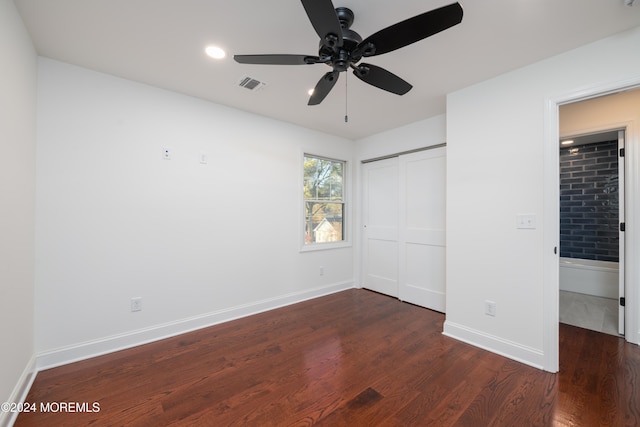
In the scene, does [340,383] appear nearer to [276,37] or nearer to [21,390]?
[21,390]

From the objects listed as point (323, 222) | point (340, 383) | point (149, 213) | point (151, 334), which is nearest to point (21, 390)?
point (151, 334)

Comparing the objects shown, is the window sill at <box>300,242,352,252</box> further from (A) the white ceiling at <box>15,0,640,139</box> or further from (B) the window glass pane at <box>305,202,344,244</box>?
(A) the white ceiling at <box>15,0,640,139</box>

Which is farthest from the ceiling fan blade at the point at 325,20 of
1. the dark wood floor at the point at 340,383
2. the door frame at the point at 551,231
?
the dark wood floor at the point at 340,383

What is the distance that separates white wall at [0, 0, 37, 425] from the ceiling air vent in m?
1.43

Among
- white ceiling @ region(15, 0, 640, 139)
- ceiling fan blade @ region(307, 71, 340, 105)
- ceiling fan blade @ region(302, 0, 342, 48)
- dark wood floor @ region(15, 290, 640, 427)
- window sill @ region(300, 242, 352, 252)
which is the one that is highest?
white ceiling @ region(15, 0, 640, 139)

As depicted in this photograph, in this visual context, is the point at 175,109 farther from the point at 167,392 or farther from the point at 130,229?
the point at 167,392

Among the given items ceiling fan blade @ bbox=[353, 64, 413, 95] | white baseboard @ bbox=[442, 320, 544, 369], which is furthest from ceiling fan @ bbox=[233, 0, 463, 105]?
white baseboard @ bbox=[442, 320, 544, 369]

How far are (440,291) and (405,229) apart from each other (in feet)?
3.01

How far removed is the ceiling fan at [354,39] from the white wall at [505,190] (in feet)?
3.65

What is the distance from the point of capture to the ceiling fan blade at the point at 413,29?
1188mm

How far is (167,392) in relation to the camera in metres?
1.83

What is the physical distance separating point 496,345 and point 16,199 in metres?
3.82

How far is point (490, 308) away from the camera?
2410 millimetres

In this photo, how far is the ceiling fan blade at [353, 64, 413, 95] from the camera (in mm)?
1654
